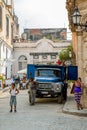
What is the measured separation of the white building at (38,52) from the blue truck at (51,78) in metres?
43.8

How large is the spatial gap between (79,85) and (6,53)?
47072mm

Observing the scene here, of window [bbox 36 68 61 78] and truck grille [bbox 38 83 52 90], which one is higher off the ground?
window [bbox 36 68 61 78]

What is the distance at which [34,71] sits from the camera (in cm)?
2973

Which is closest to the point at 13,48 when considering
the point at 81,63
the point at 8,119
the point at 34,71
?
the point at 34,71

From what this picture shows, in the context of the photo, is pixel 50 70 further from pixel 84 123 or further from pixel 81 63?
pixel 84 123

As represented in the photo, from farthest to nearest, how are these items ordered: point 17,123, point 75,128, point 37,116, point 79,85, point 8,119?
point 79,85 < point 37,116 < point 8,119 < point 17,123 < point 75,128

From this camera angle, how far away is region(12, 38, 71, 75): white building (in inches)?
2948

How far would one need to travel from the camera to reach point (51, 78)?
2780 cm

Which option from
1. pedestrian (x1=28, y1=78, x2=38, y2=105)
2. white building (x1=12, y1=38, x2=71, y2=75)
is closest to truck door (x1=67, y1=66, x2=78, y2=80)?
pedestrian (x1=28, y1=78, x2=38, y2=105)

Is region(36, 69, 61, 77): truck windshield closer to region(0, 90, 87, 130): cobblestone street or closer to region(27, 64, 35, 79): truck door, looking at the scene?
region(27, 64, 35, 79): truck door

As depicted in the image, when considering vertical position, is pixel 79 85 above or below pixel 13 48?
below

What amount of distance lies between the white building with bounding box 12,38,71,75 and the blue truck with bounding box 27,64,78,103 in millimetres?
43799

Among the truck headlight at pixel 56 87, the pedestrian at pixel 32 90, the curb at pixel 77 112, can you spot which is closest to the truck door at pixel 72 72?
the truck headlight at pixel 56 87

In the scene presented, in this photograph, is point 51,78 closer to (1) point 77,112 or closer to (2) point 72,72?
(2) point 72,72
